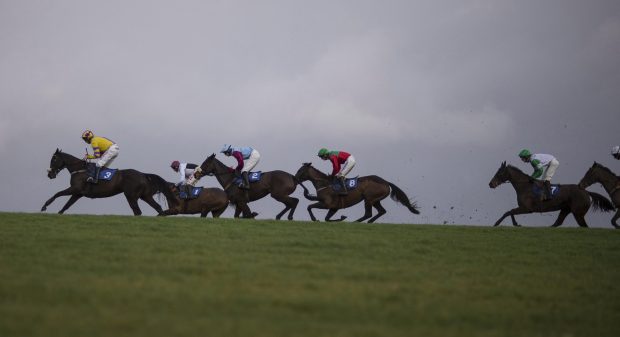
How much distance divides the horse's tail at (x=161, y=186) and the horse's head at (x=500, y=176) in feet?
27.5

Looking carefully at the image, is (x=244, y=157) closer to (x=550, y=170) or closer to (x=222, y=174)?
(x=222, y=174)

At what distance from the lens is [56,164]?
71.9ft

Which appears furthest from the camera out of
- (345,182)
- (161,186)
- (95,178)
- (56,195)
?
(345,182)

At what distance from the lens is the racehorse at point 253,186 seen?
2362 centimetres

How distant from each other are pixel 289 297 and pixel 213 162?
1481cm

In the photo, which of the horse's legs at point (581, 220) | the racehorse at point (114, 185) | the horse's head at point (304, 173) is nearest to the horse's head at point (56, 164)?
the racehorse at point (114, 185)

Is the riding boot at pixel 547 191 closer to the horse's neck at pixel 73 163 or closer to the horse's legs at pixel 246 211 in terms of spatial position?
the horse's legs at pixel 246 211

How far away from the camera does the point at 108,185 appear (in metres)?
21.5

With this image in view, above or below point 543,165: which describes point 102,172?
below

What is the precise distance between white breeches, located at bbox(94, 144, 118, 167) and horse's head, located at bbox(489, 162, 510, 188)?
9.81m

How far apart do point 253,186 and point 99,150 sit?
4.25 m

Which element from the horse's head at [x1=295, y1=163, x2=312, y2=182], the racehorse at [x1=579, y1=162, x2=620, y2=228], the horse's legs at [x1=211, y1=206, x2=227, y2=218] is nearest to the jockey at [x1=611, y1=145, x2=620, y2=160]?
the racehorse at [x1=579, y1=162, x2=620, y2=228]

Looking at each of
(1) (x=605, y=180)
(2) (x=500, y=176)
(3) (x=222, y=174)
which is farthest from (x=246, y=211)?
(1) (x=605, y=180)

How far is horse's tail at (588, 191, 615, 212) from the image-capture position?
75.9ft
